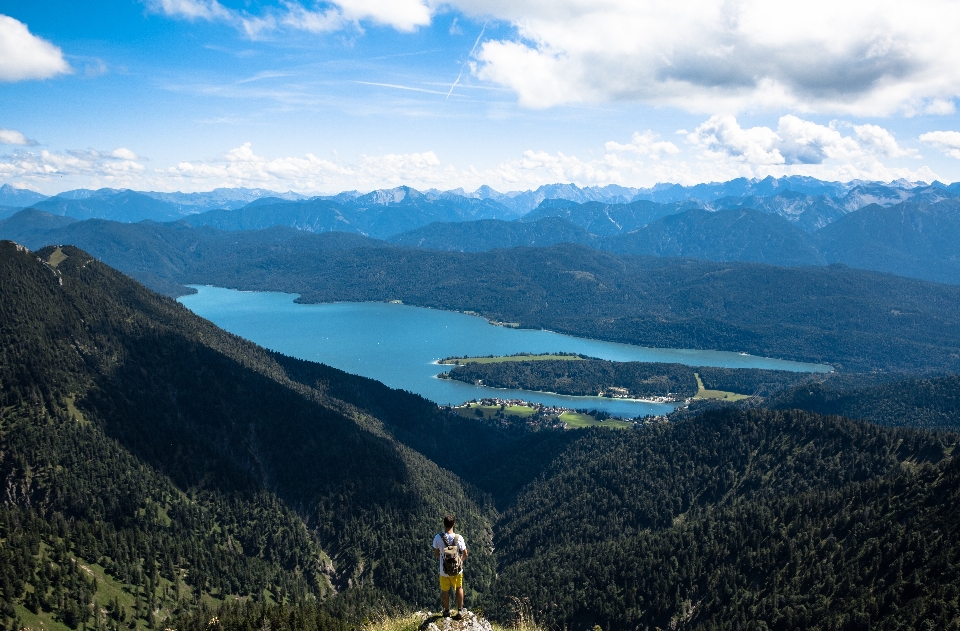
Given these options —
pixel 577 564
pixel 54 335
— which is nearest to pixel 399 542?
pixel 577 564

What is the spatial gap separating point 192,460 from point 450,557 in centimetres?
12265

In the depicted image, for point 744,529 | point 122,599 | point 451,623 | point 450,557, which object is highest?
point 450,557

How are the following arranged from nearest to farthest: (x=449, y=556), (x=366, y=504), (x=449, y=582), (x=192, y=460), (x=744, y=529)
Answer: (x=449, y=556), (x=449, y=582), (x=744, y=529), (x=192, y=460), (x=366, y=504)

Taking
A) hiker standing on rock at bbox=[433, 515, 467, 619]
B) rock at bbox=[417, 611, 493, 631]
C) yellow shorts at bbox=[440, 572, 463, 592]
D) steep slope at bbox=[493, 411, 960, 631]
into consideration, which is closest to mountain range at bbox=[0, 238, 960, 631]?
steep slope at bbox=[493, 411, 960, 631]

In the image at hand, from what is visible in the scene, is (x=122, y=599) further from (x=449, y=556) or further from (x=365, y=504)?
(x=449, y=556)

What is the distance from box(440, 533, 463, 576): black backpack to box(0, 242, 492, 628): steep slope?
87.9m

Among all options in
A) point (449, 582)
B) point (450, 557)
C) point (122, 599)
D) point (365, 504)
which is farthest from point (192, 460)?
point (450, 557)

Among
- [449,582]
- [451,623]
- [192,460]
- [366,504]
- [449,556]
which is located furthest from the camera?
[366,504]

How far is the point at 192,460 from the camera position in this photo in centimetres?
13350

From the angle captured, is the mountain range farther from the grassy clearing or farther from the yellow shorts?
the yellow shorts

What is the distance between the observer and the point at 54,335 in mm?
145000

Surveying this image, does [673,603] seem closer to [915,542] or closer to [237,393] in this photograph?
[915,542]

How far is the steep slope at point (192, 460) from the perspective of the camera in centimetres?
11069

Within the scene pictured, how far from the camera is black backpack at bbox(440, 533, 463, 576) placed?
2705 centimetres
